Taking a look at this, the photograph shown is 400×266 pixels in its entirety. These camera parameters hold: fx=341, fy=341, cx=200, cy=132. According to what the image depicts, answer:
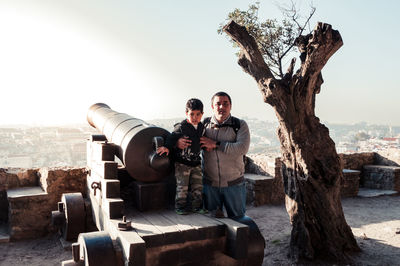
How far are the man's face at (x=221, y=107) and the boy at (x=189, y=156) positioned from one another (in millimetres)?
171

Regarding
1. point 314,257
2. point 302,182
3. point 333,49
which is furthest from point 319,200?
point 333,49

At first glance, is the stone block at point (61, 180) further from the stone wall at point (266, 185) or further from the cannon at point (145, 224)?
the stone wall at point (266, 185)

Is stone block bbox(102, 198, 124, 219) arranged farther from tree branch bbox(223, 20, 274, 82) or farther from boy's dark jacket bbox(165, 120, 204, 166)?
tree branch bbox(223, 20, 274, 82)

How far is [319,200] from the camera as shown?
437 centimetres

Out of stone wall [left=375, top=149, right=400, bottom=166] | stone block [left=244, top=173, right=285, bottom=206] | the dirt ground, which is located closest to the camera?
the dirt ground

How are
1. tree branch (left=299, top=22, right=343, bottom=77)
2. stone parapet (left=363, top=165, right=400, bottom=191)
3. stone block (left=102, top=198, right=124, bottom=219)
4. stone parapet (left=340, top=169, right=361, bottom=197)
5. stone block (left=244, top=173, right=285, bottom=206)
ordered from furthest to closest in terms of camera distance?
stone parapet (left=363, top=165, right=400, bottom=191), stone parapet (left=340, top=169, right=361, bottom=197), stone block (left=244, top=173, right=285, bottom=206), tree branch (left=299, top=22, right=343, bottom=77), stone block (left=102, top=198, right=124, bottom=219)

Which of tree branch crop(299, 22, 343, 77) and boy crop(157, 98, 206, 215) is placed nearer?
boy crop(157, 98, 206, 215)

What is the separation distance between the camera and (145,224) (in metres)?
3.07

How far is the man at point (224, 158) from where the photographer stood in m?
3.42

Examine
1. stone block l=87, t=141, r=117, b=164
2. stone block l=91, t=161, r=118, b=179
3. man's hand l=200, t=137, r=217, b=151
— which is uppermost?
man's hand l=200, t=137, r=217, b=151

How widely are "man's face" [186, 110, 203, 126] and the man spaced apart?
0.60 feet

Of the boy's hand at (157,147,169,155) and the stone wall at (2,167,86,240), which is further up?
the boy's hand at (157,147,169,155)

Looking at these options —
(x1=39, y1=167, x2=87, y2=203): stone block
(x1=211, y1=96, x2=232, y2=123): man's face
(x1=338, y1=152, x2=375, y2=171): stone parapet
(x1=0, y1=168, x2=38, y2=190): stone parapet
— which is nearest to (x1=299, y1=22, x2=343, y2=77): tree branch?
(x1=211, y1=96, x2=232, y2=123): man's face

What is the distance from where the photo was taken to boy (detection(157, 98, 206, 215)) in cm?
336
